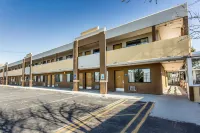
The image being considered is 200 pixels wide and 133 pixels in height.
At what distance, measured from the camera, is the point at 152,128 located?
440 centimetres

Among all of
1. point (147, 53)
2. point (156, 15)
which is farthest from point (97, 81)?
point (156, 15)

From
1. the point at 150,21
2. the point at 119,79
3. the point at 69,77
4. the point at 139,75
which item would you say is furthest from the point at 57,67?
the point at 150,21

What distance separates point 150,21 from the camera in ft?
36.8

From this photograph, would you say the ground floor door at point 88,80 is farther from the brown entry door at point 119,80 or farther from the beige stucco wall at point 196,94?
the beige stucco wall at point 196,94

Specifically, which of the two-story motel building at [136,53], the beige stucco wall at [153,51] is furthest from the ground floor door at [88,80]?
→ the beige stucco wall at [153,51]

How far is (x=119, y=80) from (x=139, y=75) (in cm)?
292

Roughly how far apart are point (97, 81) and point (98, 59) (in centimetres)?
428

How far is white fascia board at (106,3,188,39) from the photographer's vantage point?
9664 millimetres

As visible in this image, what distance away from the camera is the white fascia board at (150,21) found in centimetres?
966

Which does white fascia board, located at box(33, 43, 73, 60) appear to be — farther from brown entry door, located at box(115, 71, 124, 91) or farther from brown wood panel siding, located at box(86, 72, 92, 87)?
brown entry door, located at box(115, 71, 124, 91)

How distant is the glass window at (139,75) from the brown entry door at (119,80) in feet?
4.45

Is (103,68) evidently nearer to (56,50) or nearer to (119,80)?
(119,80)

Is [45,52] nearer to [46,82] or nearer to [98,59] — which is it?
[46,82]

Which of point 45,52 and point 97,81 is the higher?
point 45,52
